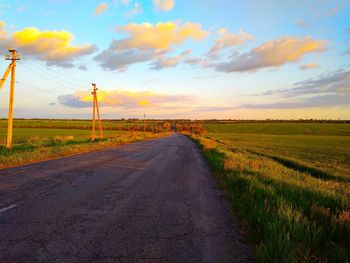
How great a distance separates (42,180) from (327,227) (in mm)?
8336

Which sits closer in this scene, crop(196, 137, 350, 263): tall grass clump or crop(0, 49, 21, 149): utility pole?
crop(196, 137, 350, 263): tall grass clump

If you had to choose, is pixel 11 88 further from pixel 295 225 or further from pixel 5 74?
pixel 295 225

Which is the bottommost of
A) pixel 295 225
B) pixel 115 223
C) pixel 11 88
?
pixel 115 223

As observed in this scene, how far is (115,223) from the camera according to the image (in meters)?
5.18

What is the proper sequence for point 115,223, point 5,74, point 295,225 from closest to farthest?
point 295,225
point 115,223
point 5,74

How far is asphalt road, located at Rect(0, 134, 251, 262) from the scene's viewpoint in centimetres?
391

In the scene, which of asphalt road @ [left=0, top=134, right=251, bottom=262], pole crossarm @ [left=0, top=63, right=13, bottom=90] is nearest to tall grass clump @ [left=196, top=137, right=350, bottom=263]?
asphalt road @ [left=0, top=134, right=251, bottom=262]

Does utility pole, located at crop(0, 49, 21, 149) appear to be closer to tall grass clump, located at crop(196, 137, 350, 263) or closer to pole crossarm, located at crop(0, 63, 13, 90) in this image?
pole crossarm, located at crop(0, 63, 13, 90)

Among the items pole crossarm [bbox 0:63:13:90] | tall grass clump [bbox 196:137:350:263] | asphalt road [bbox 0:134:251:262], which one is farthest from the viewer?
pole crossarm [bbox 0:63:13:90]

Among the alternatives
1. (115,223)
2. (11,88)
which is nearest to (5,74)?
(11,88)

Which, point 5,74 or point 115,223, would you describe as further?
point 5,74

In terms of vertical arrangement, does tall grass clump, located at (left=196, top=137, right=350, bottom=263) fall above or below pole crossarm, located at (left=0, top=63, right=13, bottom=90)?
below

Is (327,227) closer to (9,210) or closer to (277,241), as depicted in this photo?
(277,241)

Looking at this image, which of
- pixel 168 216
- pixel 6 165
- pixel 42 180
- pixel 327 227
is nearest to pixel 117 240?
pixel 168 216
